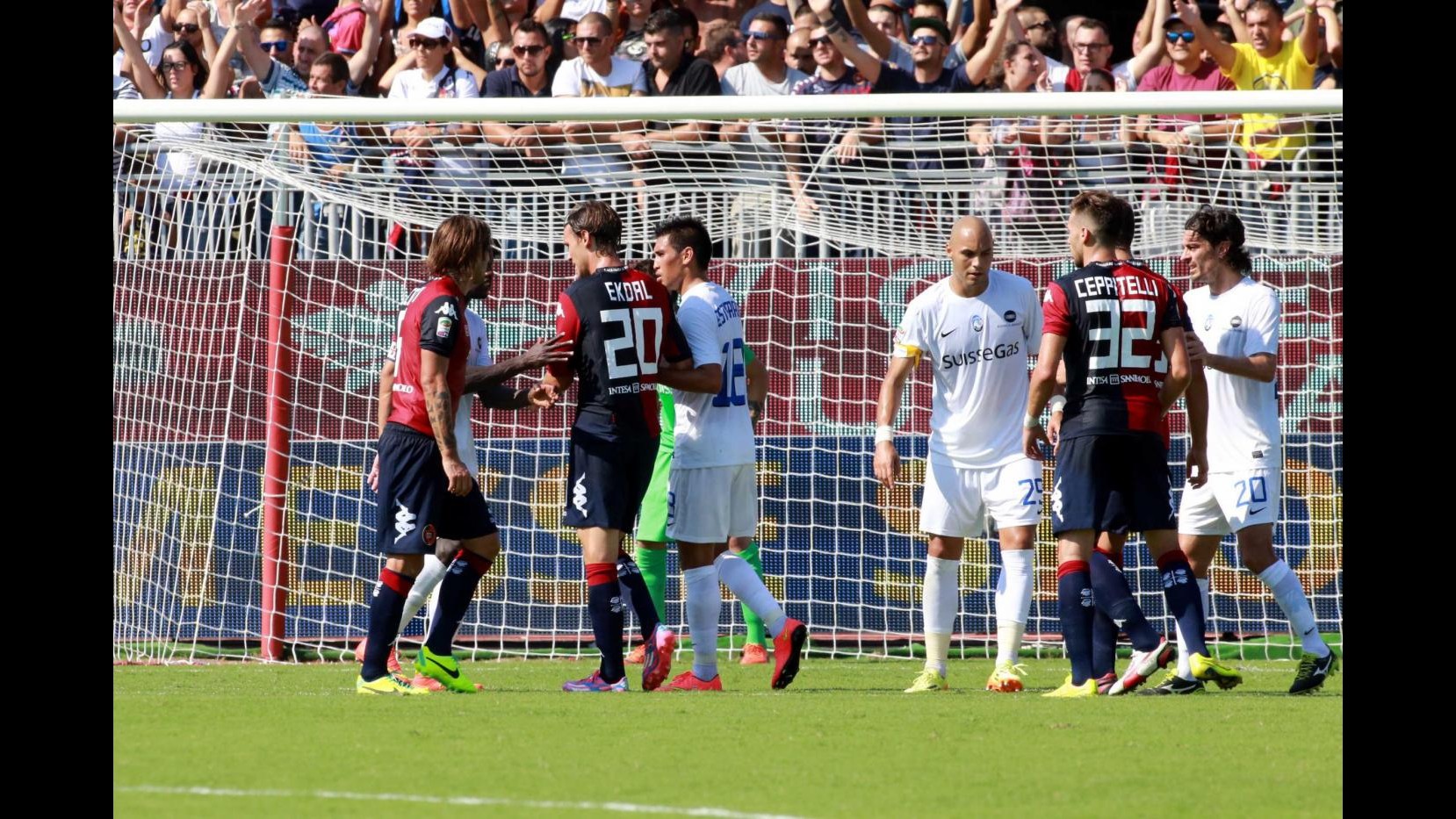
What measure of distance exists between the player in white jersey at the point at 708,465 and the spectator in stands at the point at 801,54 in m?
5.47

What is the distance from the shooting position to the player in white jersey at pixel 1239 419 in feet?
28.9

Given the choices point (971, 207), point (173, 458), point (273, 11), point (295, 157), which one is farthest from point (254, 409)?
point (273, 11)

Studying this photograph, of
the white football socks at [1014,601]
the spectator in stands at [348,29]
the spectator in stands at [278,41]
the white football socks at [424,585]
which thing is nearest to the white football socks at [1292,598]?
the white football socks at [1014,601]

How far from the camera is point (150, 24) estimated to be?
16.3m

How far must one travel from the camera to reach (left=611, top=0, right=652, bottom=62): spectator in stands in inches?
574

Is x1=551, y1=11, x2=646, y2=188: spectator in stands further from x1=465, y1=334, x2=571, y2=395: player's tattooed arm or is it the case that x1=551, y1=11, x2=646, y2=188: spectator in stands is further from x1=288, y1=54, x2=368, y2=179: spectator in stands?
x1=465, y1=334, x2=571, y2=395: player's tattooed arm

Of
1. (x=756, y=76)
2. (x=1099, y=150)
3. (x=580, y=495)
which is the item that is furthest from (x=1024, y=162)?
(x=580, y=495)

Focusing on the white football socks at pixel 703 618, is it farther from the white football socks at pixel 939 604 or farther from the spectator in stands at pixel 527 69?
the spectator in stands at pixel 527 69

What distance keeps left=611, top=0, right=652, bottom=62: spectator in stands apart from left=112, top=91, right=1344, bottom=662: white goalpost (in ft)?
9.36

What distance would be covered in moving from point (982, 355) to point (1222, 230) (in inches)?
53.8

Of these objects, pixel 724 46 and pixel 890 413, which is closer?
pixel 890 413

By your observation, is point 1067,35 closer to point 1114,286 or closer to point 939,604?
point 1114,286

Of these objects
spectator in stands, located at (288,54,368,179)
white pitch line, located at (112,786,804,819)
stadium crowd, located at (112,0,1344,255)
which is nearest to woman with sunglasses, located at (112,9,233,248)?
stadium crowd, located at (112,0,1344,255)

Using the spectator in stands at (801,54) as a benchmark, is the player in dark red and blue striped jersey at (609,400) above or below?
below
